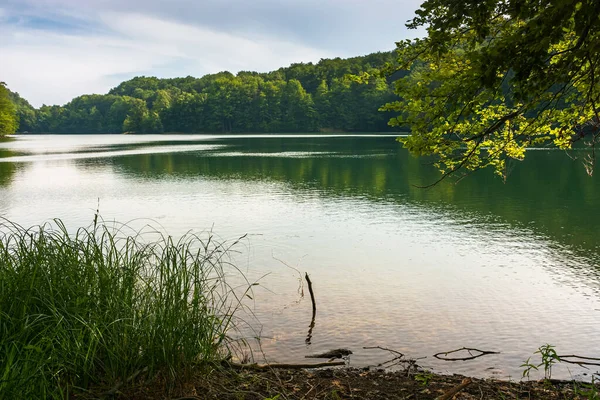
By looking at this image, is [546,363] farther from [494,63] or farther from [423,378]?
[494,63]

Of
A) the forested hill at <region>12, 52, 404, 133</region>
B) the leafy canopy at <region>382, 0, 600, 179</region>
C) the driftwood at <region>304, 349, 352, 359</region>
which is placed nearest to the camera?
the leafy canopy at <region>382, 0, 600, 179</region>

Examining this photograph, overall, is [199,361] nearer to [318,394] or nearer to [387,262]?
[318,394]

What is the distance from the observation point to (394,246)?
1456 cm

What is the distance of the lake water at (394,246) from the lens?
8.17 metres

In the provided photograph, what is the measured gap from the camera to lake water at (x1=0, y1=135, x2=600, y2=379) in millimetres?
8172

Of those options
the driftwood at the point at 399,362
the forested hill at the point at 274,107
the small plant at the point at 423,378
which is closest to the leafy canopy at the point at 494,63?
the small plant at the point at 423,378

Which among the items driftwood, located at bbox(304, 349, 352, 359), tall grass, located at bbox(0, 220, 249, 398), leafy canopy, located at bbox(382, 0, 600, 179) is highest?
leafy canopy, located at bbox(382, 0, 600, 179)

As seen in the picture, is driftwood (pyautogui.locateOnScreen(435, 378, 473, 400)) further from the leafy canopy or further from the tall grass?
the leafy canopy

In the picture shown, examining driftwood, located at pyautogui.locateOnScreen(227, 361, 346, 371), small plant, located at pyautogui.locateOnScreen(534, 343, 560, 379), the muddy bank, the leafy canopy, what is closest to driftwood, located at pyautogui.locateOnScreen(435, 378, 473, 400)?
the muddy bank

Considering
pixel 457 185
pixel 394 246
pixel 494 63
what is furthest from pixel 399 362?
pixel 457 185

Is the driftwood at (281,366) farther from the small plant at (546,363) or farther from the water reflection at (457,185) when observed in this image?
the water reflection at (457,185)

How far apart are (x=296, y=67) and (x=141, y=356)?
179m

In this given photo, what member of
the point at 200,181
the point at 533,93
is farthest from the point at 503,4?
the point at 200,181

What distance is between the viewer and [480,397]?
205 inches
